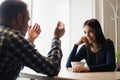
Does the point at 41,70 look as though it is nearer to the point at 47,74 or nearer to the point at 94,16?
the point at 47,74

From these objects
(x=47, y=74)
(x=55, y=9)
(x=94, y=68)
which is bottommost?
(x=94, y=68)

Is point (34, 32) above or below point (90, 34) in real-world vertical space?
above

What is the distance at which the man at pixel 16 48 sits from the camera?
1.24 metres

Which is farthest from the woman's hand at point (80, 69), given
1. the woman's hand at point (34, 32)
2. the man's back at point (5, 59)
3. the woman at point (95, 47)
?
the man's back at point (5, 59)

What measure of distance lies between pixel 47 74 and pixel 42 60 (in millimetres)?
114

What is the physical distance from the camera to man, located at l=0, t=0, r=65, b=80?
1235 mm

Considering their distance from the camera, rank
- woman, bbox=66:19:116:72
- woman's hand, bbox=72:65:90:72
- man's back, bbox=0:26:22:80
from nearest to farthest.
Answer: man's back, bbox=0:26:22:80, woman's hand, bbox=72:65:90:72, woman, bbox=66:19:116:72

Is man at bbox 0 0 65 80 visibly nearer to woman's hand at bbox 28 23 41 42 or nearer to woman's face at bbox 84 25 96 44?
woman's hand at bbox 28 23 41 42

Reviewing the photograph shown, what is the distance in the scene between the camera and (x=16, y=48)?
125 cm

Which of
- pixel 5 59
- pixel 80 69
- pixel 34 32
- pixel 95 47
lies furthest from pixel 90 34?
pixel 5 59

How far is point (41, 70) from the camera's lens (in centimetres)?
133

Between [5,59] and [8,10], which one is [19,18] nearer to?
[8,10]

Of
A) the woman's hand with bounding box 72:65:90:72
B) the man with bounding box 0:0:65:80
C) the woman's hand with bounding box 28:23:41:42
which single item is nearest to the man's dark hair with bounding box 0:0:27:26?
the man with bounding box 0:0:65:80

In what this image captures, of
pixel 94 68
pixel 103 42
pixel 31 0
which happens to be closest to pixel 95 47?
pixel 103 42
